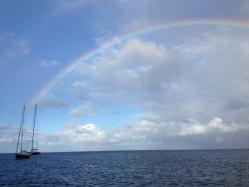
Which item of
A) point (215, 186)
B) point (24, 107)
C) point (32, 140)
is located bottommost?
point (215, 186)

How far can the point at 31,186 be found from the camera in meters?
60.4

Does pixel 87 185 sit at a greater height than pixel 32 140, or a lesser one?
lesser

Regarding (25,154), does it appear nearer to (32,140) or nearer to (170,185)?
(32,140)

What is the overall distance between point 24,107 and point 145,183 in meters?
112

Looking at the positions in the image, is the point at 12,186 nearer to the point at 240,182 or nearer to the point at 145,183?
the point at 145,183

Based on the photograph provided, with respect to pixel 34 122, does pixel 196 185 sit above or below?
below

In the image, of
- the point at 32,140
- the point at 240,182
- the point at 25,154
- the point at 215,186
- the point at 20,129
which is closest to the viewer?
the point at 215,186

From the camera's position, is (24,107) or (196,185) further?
(24,107)

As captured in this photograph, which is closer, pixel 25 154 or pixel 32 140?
pixel 25 154

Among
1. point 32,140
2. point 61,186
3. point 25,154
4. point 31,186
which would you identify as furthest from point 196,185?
point 32,140

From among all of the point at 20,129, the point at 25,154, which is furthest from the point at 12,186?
the point at 25,154

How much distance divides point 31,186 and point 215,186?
118 feet

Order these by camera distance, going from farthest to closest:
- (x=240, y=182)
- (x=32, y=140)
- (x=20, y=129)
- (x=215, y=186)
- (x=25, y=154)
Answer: (x=32, y=140) < (x=25, y=154) < (x=20, y=129) < (x=240, y=182) < (x=215, y=186)

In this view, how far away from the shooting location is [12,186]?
60844 millimetres
